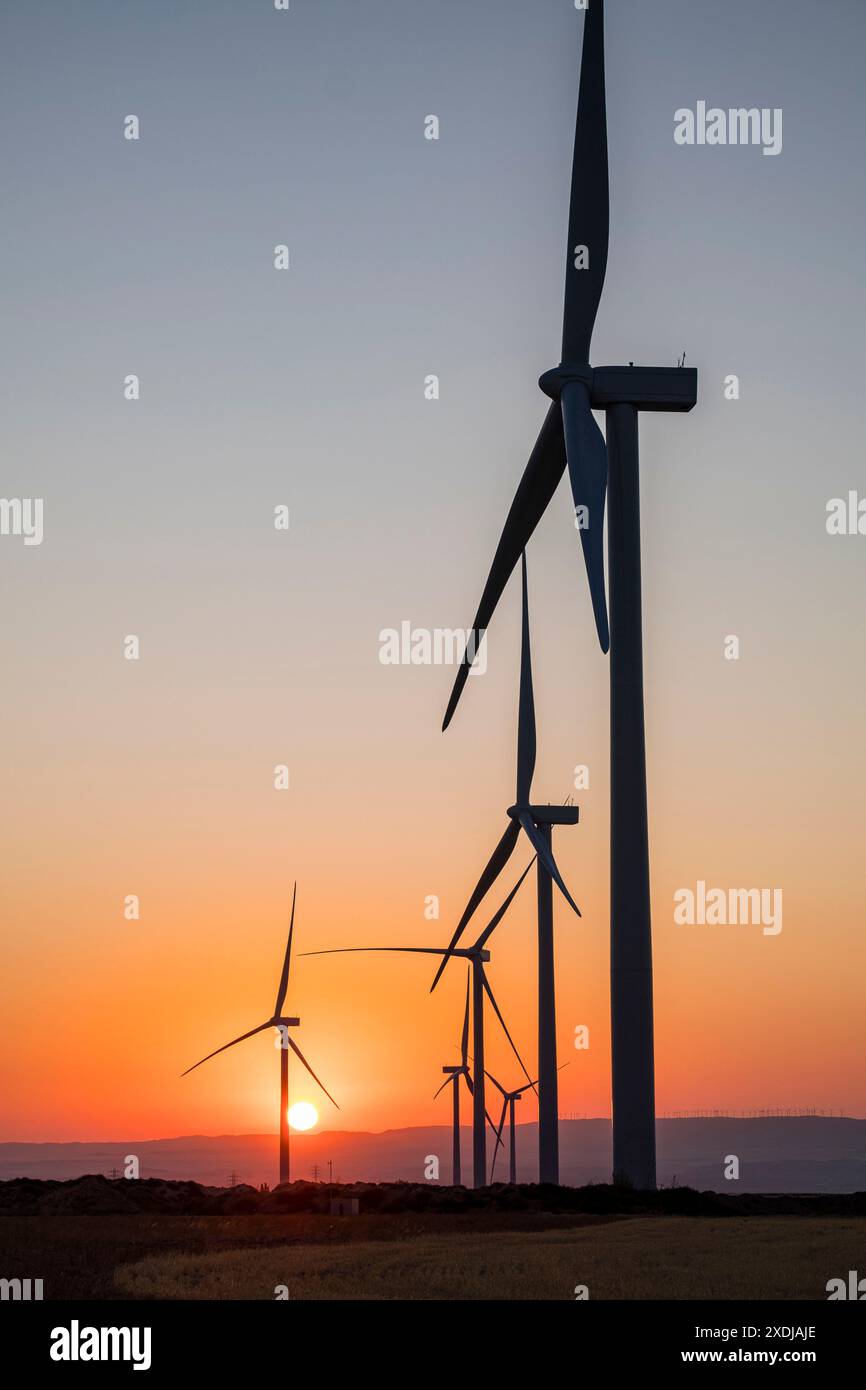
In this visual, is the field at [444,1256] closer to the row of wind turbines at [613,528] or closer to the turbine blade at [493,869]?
the row of wind turbines at [613,528]

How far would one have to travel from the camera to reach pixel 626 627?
43.4 meters

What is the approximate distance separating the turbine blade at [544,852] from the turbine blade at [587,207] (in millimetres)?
16424

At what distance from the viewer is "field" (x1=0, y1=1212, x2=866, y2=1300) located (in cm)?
2734

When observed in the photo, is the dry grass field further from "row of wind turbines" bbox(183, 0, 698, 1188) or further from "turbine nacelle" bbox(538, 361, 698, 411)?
"turbine nacelle" bbox(538, 361, 698, 411)

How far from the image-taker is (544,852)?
208 feet

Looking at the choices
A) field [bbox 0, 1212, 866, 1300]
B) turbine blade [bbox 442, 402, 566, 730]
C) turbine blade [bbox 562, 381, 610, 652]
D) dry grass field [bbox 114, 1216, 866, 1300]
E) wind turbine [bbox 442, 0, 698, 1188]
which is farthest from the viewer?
turbine blade [bbox 442, 402, 566, 730]

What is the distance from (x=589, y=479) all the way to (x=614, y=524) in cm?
263

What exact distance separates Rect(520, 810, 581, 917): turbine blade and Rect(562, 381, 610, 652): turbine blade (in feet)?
40.3

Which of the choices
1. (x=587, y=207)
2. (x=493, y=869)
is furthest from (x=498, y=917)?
(x=587, y=207)

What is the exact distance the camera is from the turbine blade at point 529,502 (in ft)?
162

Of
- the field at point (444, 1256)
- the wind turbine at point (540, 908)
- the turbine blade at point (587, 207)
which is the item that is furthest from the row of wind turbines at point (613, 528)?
the wind turbine at point (540, 908)

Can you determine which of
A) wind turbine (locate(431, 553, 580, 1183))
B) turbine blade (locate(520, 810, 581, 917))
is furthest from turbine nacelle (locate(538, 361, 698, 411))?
wind turbine (locate(431, 553, 580, 1183))

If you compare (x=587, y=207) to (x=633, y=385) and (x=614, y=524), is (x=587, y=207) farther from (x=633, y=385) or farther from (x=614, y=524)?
(x=614, y=524)
